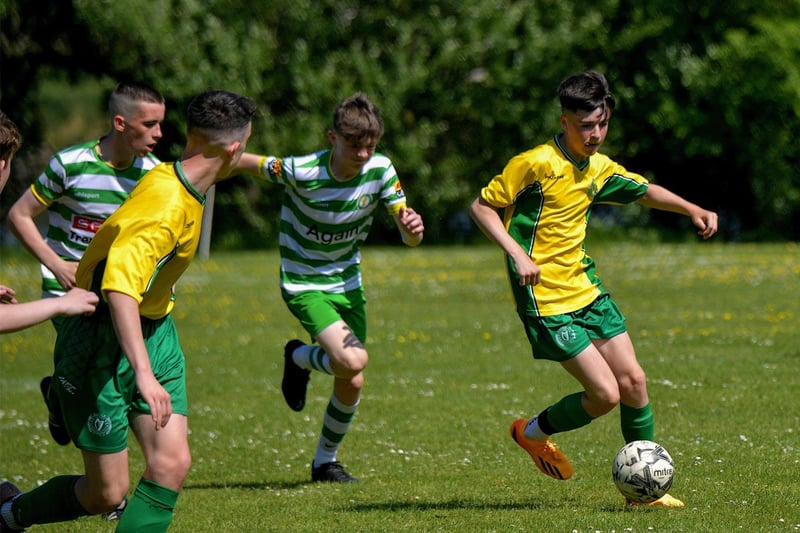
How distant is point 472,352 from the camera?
520 inches

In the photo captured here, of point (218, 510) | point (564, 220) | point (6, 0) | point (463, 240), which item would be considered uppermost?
point (6, 0)

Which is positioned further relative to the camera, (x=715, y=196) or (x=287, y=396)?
(x=715, y=196)

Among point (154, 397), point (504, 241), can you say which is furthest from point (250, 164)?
point (154, 397)

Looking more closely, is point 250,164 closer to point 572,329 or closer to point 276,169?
point 276,169

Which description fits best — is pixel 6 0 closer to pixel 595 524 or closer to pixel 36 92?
pixel 36 92

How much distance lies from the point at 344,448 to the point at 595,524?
3.01m

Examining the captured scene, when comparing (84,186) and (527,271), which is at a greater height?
(84,186)

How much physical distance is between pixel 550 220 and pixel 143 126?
2.31 meters

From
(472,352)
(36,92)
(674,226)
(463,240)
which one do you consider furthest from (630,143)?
(472,352)

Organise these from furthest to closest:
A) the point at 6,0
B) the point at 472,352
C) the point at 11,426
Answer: the point at 6,0 < the point at 472,352 < the point at 11,426

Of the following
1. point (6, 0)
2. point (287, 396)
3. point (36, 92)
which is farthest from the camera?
point (36, 92)

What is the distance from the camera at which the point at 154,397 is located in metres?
4.56

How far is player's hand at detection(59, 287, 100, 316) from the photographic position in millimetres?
4535

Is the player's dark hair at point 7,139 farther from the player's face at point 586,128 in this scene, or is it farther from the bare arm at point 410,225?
the player's face at point 586,128
